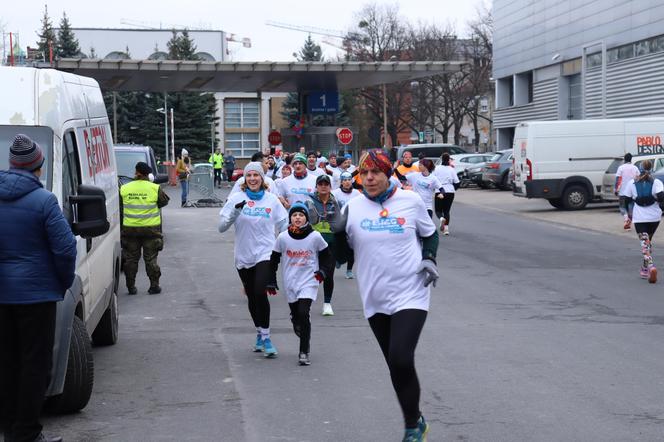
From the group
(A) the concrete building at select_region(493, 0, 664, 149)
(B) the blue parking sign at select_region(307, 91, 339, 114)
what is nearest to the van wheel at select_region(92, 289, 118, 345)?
(A) the concrete building at select_region(493, 0, 664, 149)

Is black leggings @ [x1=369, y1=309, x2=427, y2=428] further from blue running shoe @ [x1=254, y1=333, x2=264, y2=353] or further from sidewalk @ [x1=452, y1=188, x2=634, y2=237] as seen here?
sidewalk @ [x1=452, y1=188, x2=634, y2=237]

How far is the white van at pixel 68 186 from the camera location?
654 centimetres

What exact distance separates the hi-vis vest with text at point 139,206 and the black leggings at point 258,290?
4.84m

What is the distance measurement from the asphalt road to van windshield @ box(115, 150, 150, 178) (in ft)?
18.5

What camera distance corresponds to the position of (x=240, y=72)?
41594mm

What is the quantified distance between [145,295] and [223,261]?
3947 mm

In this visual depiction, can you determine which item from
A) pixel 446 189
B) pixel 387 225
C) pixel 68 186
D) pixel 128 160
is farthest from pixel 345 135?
pixel 387 225

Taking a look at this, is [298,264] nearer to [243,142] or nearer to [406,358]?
[406,358]

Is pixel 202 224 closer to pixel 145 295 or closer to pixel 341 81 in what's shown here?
pixel 145 295

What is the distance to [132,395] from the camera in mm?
7688

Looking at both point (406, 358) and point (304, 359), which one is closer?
point (406, 358)

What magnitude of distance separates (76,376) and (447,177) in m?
16.3

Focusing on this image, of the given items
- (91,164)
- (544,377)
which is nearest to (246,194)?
(91,164)

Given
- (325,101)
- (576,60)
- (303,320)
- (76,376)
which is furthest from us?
(576,60)
